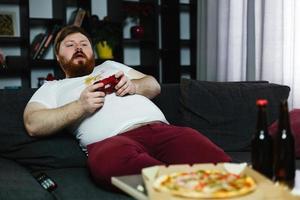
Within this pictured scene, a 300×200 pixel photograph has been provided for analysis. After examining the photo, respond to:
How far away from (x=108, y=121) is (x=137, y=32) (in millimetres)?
2136

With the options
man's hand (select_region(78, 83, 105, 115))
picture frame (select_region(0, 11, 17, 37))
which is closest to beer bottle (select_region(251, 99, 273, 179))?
man's hand (select_region(78, 83, 105, 115))

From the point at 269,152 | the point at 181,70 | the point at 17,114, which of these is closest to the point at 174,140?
the point at 269,152

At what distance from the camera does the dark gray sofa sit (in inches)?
61.8

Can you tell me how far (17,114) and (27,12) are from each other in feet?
5.56

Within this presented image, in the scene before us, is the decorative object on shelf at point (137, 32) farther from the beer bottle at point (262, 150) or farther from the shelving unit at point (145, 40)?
the beer bottle at point (262, 150)

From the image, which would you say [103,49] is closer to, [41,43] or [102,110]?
[41,43]

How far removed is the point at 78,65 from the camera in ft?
7.30

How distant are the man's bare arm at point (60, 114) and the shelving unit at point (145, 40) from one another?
5.46 ft

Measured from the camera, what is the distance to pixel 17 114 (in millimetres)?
1989

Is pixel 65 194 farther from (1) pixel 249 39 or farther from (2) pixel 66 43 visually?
(1) pixel 249 39

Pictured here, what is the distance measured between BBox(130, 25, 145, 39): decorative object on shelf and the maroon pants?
6.92 ft

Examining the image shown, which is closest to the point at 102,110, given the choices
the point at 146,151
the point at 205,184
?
the point at 146,151

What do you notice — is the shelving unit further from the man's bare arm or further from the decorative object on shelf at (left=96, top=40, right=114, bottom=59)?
the man's bare arm

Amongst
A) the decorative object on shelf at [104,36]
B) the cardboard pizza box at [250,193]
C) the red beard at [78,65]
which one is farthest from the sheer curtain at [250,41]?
A: the cardboard pizza box at [250,193]
